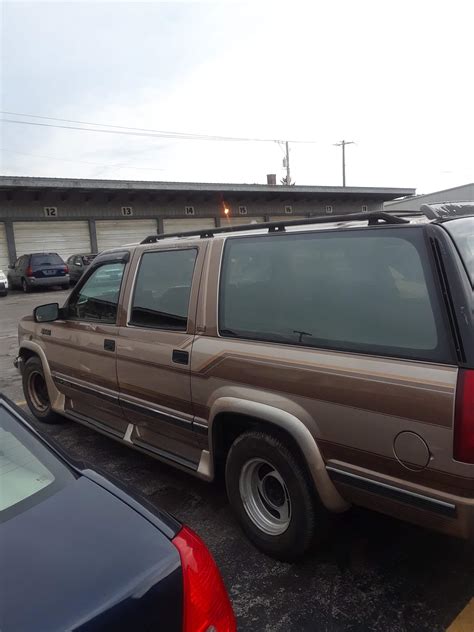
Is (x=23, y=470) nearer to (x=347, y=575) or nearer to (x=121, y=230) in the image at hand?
(x=347, y=575)

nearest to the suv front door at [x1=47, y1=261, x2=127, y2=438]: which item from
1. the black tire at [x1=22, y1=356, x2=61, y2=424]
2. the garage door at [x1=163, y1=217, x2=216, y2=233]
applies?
the black tire at [x1=22, y1=356, x2=61, y2=424]

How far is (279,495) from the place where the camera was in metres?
2.67

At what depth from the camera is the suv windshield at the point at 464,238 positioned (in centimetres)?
207

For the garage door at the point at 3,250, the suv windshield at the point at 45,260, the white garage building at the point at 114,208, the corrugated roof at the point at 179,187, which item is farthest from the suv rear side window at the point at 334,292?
the garage door at the point at 3,250

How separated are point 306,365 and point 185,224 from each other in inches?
1029

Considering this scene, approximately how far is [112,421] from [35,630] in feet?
8.60

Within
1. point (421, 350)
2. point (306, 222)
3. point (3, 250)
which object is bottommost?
point (421, 350)

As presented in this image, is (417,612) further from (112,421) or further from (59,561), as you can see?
(112,421)

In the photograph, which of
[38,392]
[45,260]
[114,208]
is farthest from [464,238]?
[114,208]

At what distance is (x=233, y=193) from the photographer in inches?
1088

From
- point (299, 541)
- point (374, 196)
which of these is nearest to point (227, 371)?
point (299, 541)

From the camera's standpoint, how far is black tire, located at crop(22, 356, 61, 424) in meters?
4.80

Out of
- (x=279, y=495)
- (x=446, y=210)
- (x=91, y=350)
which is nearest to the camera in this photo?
(x=446, y=210)

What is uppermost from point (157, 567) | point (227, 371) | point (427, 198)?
point (427, 198)
